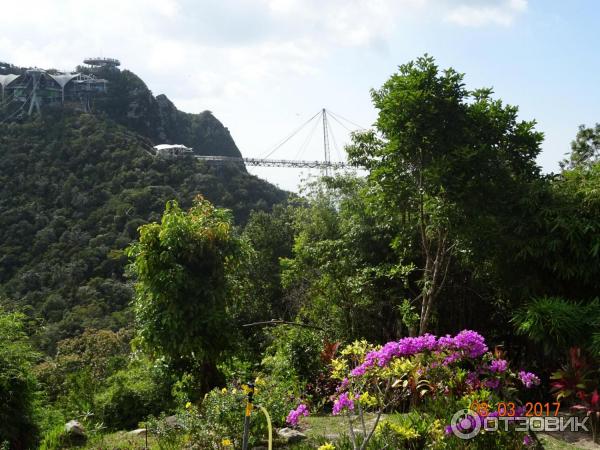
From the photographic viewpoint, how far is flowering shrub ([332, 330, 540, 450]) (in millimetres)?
3926

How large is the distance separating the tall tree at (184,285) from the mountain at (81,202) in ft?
36.0

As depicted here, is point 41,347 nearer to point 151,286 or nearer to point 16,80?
point 151,286

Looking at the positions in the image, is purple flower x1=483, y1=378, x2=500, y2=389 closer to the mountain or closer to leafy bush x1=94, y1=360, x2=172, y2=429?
leafy bush x1=94, y1=360, x2=172, y2=429

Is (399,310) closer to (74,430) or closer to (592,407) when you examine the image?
(592,407)

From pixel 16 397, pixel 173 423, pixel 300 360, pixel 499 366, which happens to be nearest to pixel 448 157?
pixel 499 366

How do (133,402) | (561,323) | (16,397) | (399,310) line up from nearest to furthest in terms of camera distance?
1. (561,323)
2. (16,397)
3. (399,310)
4. (133,402)

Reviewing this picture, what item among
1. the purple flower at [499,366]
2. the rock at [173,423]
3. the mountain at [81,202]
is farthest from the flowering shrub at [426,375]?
the mountain at [81,202]

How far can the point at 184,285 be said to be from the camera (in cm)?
601

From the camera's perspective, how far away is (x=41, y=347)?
1814 cm

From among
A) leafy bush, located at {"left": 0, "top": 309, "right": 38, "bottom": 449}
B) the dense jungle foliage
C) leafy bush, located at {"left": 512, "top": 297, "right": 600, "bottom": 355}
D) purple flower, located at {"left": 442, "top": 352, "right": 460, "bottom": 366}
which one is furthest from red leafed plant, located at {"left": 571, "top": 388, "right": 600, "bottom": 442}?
leafy bush, located at {"left": 0, "top": 309, "right": 38, "bottom": 449}

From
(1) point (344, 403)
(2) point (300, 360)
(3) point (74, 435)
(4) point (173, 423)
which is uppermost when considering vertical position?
(1) point (344, 403)

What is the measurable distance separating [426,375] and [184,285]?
280cm

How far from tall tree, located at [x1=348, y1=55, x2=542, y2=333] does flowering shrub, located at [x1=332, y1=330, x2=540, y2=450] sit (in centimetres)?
187

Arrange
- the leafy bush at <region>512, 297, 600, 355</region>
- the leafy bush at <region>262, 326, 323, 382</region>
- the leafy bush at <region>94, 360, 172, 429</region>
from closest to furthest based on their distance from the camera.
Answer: the leafy bush at <region>512, 297, 600, 355</region>, the leafy bush at <region>262, 326, 323, 382</region>, the leafy bush at <region>94, 360, 172, 429</region>
